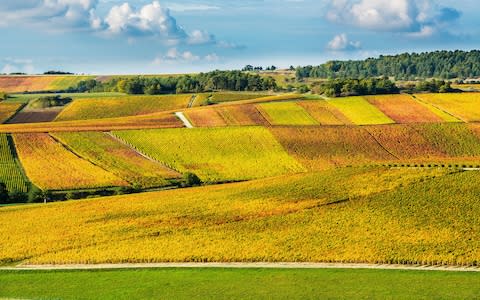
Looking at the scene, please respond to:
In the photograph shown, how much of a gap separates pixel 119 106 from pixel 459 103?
239ft

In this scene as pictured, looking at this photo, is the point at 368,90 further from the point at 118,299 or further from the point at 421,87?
the point at 118,299

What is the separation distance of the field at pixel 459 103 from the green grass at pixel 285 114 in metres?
25.5

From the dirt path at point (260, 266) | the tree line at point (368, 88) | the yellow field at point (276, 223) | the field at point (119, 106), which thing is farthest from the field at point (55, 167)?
the tree line at point (368, 88)

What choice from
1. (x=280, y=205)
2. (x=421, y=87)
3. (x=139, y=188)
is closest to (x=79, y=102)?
(x=421, y=87)

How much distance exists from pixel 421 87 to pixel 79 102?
78351 mm

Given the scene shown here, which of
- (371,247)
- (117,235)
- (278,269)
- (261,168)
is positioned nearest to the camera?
(278,269)

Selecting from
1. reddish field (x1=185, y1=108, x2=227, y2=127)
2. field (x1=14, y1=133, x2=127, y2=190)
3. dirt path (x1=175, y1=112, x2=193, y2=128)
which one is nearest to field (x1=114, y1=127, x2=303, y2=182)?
reddish field (x1=185, y1=108, x2=227, y2=127)

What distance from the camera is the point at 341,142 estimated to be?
114 meters

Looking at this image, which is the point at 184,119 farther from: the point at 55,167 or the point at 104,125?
the point at 55,167

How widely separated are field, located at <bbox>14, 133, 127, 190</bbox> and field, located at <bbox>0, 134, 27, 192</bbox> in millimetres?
1072

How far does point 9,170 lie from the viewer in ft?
323

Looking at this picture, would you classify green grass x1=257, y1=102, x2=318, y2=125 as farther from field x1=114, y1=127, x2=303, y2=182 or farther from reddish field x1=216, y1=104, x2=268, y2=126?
field x1=114, y1=127, x2=303, y2=182

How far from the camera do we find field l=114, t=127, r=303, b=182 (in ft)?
329

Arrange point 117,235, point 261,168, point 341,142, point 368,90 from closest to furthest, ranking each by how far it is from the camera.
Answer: point 117,235, point 261,168, point 341,142, point 368,90
